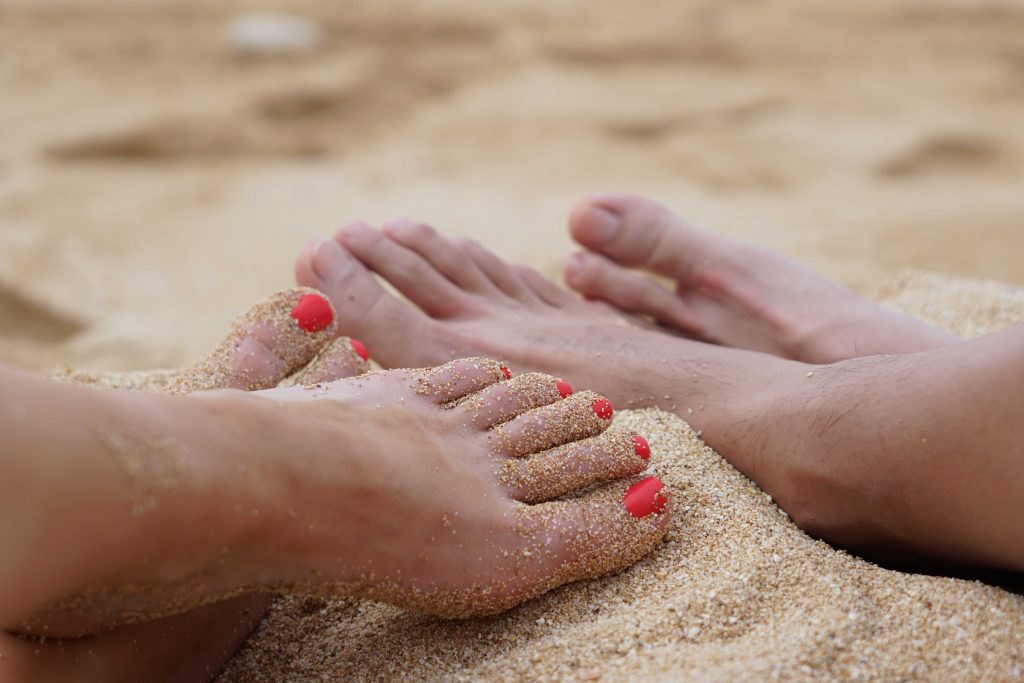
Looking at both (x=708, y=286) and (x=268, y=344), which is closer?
(x=268, y=344)

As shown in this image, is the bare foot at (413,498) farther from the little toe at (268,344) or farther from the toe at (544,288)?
the toe at (544,288)

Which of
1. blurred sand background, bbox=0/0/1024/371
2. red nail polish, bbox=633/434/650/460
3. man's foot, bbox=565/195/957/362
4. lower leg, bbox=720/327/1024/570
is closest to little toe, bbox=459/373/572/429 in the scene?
red nail polish, bbox=633/434/650/460

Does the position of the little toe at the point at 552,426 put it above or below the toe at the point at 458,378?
below

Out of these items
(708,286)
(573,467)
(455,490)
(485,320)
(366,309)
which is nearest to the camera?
(455,490)

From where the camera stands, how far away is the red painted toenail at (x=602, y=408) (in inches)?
59.6

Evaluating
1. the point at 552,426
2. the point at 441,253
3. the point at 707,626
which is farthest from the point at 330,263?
the point at 707,626

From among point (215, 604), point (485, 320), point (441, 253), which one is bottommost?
point (215, 604)


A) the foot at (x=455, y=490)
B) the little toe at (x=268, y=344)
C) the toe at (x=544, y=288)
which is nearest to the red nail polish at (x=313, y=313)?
the little toe at (x=268, y=344)

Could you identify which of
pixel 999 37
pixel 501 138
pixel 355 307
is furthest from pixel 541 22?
pixel 355 307

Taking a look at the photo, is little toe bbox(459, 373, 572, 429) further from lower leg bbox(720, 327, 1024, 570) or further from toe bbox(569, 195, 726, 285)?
toe bbox(569, 195, 726, 285)

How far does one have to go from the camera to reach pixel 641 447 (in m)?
1.47

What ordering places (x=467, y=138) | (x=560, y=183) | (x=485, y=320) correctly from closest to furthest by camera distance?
(x=485, y=320), (x=560, y=183), (x=467, y=138)

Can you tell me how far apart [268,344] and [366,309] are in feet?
Answer: 1.12

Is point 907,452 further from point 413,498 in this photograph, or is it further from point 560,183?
point 560,183
